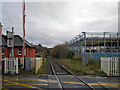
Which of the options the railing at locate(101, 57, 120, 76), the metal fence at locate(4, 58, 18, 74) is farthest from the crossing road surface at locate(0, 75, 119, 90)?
the metal fence at locate(4, 58, 18, 74)

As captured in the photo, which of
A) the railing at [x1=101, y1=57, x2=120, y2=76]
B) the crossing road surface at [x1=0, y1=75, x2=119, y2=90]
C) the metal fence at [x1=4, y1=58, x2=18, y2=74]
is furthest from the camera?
the metal fence at [x1=4, y1=58, x2=18, y2=74]

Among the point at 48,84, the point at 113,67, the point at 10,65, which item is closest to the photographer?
the point at 48,84

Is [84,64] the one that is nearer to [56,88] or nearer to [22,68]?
[22,68]

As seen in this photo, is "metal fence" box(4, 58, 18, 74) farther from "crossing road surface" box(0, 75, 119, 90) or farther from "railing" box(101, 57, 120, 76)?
"railing" box(101, 57, 120, 76)

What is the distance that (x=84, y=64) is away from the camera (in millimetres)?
14328

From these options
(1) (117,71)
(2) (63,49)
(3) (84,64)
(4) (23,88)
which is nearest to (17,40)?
(3) (84,64)

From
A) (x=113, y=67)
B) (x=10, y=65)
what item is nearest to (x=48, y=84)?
(x=10, y=65)

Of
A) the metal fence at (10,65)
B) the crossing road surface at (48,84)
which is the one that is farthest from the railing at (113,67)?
the metal fence at (10,65)

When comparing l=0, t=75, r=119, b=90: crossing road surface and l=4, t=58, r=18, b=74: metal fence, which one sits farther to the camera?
l=4, t=58, r=18, b=74: metal fence

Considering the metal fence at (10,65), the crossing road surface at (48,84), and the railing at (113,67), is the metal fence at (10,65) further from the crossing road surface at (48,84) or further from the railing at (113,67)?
the railing at (113,67)

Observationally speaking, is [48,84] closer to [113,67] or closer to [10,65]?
[10,65]

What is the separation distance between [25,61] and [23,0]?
5.52 meters

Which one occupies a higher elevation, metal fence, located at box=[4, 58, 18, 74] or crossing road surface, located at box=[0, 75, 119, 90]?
metal fence, located at box=[4, 58, 18, 74]

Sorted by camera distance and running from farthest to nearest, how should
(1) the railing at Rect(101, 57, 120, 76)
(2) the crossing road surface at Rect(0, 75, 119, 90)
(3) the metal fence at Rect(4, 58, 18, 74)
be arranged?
(3) the metal fence at Rect(4, 58, 18, 74), (1) the railing at Rect(101, 57, 120, 76), (2) the crossing road surface at Rect(0, 75, 119, 90)
